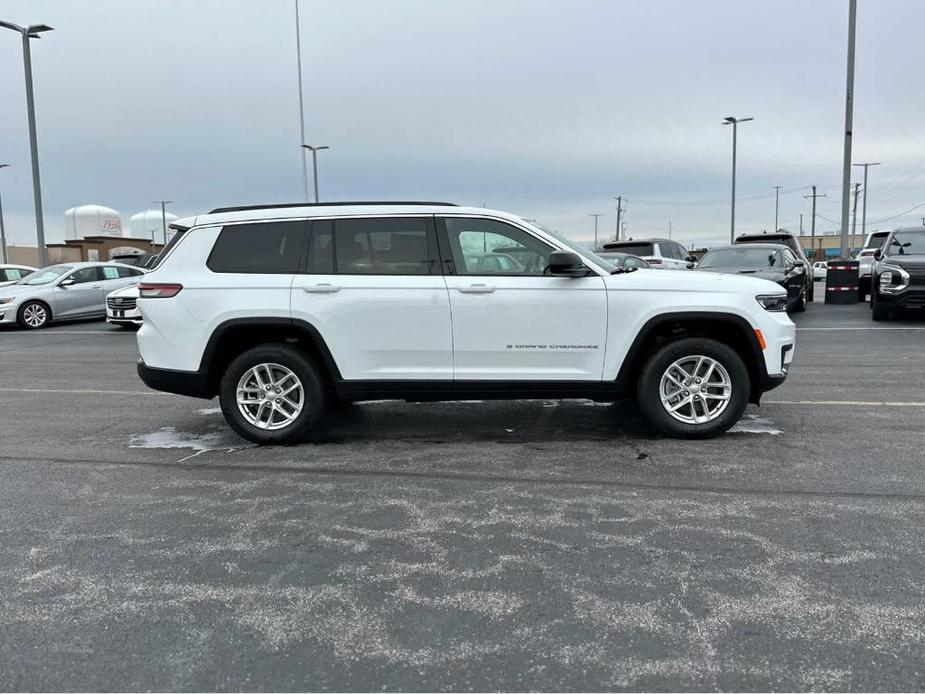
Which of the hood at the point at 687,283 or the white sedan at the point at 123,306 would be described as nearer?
the hood at the point at 687,283

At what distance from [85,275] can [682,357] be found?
57.2ft

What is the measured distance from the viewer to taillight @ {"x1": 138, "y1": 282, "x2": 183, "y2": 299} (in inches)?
231

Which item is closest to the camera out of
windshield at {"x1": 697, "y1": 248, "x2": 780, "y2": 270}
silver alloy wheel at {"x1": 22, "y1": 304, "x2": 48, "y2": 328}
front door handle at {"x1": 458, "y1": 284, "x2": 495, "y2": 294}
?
front door handle at {"x1": 458, "y1": 284, "x2": 495, "y2": 294}

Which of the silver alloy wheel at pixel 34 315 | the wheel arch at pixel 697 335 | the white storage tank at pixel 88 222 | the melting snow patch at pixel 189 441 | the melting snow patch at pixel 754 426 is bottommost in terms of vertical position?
the melting snow patch at pixel 189 441

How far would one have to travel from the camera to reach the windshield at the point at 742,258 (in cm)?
1493

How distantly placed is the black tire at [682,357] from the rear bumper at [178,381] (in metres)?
3.49

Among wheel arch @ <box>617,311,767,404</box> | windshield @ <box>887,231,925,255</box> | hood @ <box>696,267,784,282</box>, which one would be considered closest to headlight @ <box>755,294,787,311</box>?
wheel arch @ <box>617,311,767,404</box>

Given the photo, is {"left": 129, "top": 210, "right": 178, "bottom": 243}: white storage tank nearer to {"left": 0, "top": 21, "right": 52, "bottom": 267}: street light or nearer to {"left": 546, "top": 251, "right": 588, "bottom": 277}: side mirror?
{"left": 0, "top": 21, "right": 52, "bottom": 267}: street light

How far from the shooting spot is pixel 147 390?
879 cm

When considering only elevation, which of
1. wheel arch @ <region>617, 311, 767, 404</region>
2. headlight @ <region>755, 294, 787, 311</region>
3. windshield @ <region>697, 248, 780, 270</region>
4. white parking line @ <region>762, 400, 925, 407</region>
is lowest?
white parking line @ <region>762, 400, 925, 407</region>

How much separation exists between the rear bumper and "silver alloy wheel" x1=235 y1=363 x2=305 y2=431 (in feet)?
1.02

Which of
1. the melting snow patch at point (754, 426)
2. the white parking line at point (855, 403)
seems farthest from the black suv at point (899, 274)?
the melting snow patch at point (754, 426)

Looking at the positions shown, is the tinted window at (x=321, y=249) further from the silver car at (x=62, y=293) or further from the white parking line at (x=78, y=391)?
the silver car at (x=62, y=293)

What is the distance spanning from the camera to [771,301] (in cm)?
583
